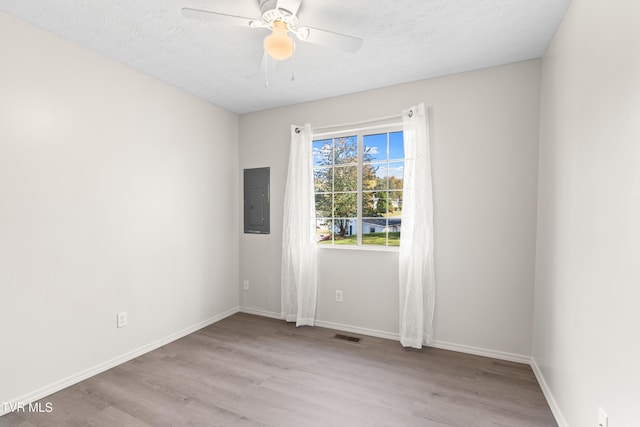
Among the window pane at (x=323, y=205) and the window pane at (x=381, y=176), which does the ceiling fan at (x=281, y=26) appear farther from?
the window pane at (x=323, y=205)

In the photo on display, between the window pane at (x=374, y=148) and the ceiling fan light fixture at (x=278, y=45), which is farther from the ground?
the ceiling fan light fixture at (x=278, y=45)

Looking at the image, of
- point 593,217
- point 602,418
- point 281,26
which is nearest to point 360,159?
point 281,26

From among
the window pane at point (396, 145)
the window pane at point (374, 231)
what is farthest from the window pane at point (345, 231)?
the window pane at point (396, 145)

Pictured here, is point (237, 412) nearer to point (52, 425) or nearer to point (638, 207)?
point (52, 425)

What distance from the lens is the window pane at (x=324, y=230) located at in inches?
137

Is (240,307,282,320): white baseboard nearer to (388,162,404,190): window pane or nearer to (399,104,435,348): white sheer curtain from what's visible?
(399,104,435,348): white sheer curtain

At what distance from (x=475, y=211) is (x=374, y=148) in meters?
1.19

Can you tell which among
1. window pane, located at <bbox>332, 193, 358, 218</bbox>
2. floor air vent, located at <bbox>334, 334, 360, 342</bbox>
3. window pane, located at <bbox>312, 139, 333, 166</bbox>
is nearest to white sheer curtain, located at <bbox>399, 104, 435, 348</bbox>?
floor air vent, located at <bbox>334, 334, 360, 342</bbox>

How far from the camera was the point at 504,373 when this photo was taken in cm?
236

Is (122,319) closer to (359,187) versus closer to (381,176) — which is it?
(359,187)

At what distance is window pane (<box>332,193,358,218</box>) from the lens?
3307 millimetres

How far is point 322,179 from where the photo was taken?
A: 3.51 metres

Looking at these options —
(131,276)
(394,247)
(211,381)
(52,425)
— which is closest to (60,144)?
(131,276)

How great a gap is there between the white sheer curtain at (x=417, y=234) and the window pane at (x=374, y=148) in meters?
0.33
